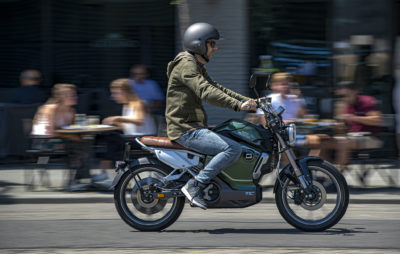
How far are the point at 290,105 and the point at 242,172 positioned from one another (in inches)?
125

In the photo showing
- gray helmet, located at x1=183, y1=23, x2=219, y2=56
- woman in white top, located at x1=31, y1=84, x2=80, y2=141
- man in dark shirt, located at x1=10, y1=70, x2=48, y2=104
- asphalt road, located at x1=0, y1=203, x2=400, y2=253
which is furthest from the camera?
man in dark shirt, located at x1=10, y1=70, x2=48, y2=104

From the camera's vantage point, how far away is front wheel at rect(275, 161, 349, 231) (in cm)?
640

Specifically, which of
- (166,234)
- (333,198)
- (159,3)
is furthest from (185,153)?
(159,3)

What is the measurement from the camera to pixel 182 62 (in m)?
6.48

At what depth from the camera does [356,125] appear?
30.8ft

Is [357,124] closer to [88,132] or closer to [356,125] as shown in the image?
[356,125]

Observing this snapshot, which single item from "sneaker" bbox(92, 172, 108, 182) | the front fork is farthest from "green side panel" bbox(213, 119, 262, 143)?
"sneaker" bbox(92, 172, 108, 182)

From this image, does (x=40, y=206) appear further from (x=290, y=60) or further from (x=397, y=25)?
(x=397, y=25)

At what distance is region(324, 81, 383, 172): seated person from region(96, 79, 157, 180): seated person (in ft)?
7.49

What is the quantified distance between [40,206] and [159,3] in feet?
15.9

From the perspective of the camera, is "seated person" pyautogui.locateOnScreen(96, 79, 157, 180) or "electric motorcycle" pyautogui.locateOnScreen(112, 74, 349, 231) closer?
"electric motorcycle" pyautogui.locateOnScreen(112, 74, 349, 231)

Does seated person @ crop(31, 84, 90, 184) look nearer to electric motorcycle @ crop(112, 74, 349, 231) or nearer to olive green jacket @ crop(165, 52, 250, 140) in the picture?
electric motorcycle @ crop(112, 74, 349, 231)

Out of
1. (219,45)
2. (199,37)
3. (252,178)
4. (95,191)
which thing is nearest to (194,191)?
(252,178)

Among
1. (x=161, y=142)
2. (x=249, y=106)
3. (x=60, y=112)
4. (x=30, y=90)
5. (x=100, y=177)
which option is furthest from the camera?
(x=30, y=90)
